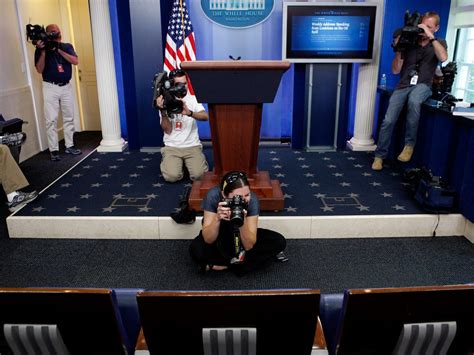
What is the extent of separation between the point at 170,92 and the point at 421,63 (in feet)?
8.28

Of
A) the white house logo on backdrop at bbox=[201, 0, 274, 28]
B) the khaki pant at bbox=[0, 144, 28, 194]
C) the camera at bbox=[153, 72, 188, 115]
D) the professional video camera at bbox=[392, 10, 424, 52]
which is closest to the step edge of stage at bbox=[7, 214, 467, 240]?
the khaki pant at bbox=[0, 144, 28, 194]

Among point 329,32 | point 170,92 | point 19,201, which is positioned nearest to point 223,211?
point 170,92

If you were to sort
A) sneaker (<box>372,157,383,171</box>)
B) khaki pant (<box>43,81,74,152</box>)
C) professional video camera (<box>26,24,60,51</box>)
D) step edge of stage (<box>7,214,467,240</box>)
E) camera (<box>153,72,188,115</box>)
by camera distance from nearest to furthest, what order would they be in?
step edge of stage (<box>7,214,467,240</box>), camera (<box>153,72,188,115</box>), sneaker (<box>372,157,383,171</box>), professional video camera (<box>26,24,60,51</box>), khaki pant (<box>43,81,74,152</box>)

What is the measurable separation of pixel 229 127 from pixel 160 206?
959 mm

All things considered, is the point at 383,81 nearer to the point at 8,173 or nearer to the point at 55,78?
the point at 55,78

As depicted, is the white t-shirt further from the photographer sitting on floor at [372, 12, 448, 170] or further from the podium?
the photographer sitting on floor at [372, 12, 448, 170]

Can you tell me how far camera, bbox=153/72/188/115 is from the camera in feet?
12.7

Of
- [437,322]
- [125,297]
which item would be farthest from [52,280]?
[437,322]

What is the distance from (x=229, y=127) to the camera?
143 inches

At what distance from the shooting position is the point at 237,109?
11.7 ft

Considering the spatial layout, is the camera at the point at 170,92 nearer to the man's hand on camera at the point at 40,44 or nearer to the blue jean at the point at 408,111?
the man's hand on camera at the point at 40,44

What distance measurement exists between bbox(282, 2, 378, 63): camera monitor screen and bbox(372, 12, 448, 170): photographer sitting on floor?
0.84m

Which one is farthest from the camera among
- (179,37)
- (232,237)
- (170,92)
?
(179,37)

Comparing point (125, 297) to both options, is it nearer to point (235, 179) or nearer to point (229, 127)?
point (235, 179)
